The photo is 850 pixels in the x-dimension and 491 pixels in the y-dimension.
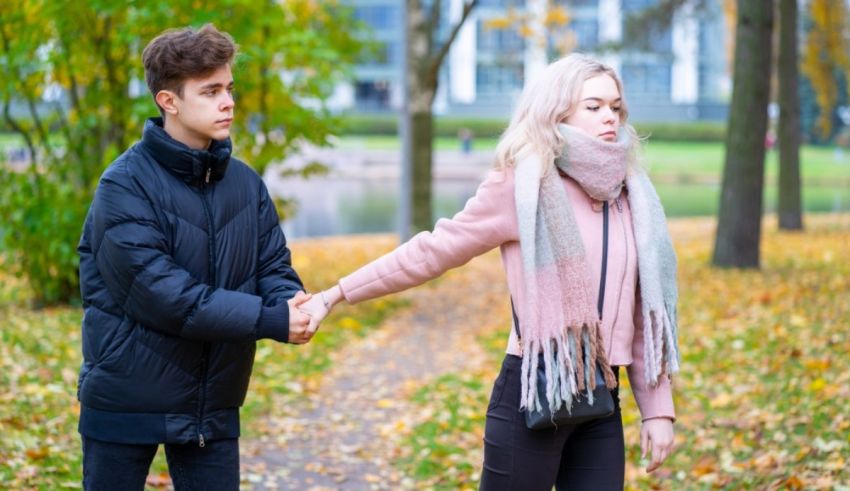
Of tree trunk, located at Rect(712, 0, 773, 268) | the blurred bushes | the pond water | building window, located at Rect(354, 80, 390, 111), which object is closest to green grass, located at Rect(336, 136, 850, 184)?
the blurred bushes

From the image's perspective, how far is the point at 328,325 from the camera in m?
11.3

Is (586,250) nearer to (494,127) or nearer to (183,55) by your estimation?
(183,55)

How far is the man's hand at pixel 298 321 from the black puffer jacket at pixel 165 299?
3 cm

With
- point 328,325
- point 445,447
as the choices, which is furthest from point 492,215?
point 328,325

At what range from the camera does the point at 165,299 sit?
3.23m

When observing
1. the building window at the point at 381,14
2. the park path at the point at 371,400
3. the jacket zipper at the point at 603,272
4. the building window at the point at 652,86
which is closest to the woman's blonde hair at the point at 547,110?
the jacket zipper at the point at 603,272

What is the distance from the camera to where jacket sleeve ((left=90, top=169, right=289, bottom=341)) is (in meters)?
3.23

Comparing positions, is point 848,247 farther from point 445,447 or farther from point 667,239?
point 667,239

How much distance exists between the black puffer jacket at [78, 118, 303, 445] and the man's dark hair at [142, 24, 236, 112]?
160mm

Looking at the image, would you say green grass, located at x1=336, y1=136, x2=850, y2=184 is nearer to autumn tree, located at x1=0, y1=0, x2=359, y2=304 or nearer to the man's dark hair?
autumn tree, located at x1=0, y1=0, x2=359, y2=304

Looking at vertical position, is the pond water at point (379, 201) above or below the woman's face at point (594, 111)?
below

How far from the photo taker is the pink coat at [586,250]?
11.2ft

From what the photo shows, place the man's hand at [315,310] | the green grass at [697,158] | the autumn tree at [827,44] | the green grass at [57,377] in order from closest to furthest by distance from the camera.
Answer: the man's hand at [315,310] → the green grass at [57,377] → the autumn tree at [827,44] → the green grass at [697,158]

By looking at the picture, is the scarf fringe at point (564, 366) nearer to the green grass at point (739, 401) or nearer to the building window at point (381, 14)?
the green grass at point (739, 401)
